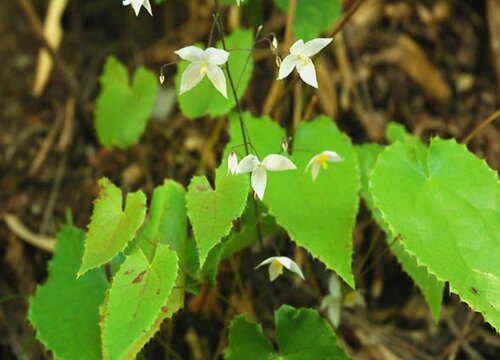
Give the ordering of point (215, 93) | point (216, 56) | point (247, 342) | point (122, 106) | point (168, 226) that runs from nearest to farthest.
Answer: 1. point (216, 56)
2. point (247, 342)
3. point (168, 226)
4. point (215, 93)
5. point (122, 106)

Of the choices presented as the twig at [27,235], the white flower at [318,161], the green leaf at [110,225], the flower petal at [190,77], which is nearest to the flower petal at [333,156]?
the white flower at [318,161]

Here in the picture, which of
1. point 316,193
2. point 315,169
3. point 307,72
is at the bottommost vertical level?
point 316,193

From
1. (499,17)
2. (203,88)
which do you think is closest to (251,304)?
(203,88)

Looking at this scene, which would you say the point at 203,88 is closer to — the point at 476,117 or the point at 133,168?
the point at 133,168

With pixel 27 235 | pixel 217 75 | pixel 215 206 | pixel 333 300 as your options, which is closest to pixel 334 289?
pixel 333 300

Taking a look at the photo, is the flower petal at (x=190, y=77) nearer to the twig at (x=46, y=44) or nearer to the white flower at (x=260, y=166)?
the white flower at (x=260, y=166)

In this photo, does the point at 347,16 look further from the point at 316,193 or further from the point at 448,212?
the point at 448,212
